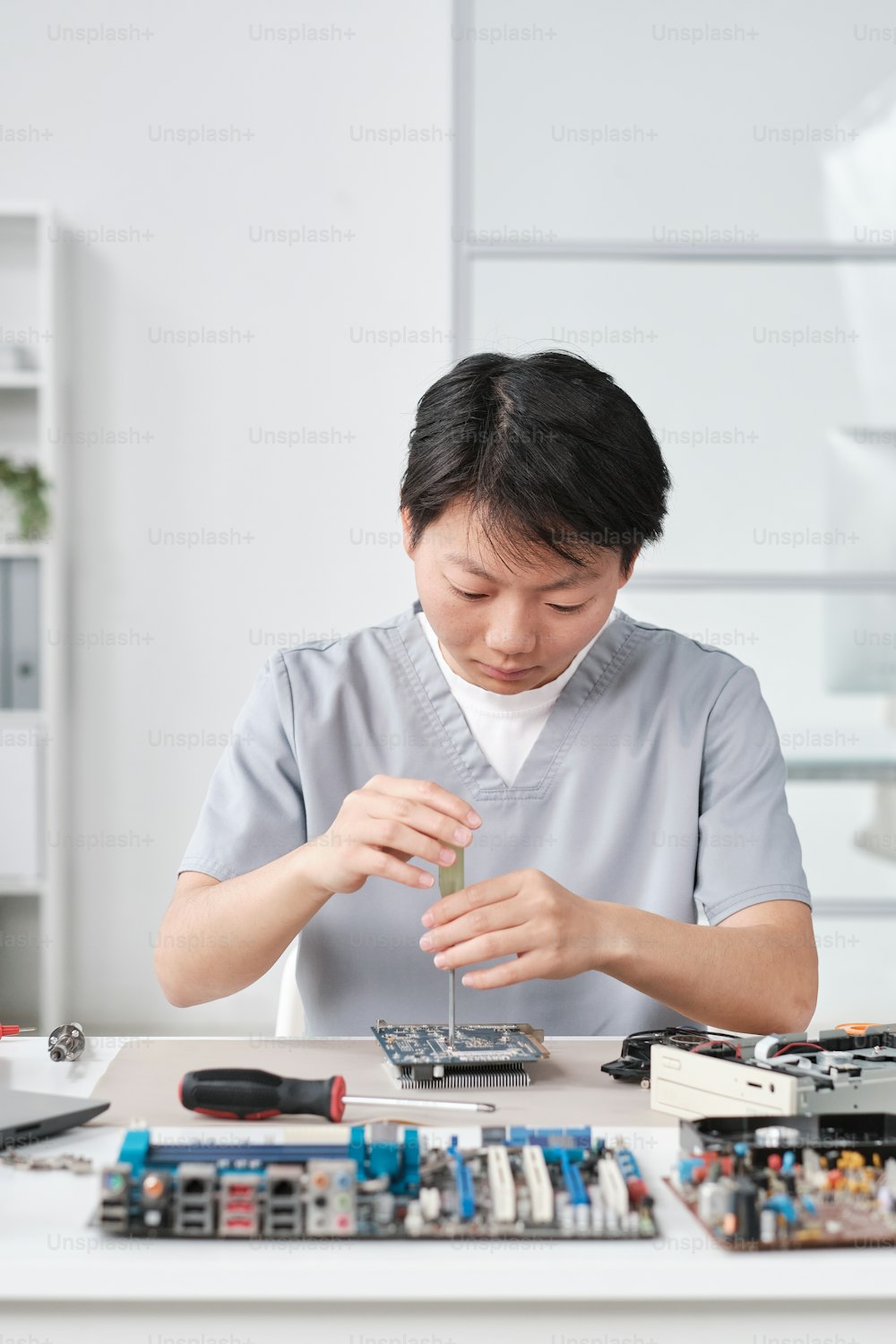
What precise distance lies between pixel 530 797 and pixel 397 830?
413 millimetres

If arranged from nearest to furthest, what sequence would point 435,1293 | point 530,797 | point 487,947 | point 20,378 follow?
1. point 435,1293
2. point 487,947
3. point 530,797
4. point 20,378

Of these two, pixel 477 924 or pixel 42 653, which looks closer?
pixel 477 924

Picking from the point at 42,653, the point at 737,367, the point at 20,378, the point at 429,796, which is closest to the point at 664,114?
the point at 737,367

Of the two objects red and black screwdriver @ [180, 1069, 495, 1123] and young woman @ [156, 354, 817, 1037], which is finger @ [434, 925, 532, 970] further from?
red and black screwdriver @ [180, 1069, 495, 1123]

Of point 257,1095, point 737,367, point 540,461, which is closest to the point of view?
point 257,1095

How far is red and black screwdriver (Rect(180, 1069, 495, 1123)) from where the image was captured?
0.93 m

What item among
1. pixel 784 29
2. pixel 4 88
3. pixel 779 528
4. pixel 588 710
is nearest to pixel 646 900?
pixel 588 710

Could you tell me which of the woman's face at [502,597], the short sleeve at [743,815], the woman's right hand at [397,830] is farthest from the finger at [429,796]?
the short sleeve at [743,815]

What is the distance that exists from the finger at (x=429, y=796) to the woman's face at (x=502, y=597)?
0.77 ft

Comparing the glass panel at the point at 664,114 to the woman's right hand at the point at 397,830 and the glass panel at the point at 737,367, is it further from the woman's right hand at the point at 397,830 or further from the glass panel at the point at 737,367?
the woman's right hand at the point at 397,830

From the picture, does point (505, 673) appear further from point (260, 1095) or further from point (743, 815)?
point (260, 1095)

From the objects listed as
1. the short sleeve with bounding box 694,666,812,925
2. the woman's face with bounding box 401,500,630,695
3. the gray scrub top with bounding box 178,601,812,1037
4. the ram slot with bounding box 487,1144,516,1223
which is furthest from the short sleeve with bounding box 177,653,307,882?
the ram slot with bounding box 487,1144,516,1223

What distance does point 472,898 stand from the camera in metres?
1.07

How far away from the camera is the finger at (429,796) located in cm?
107
